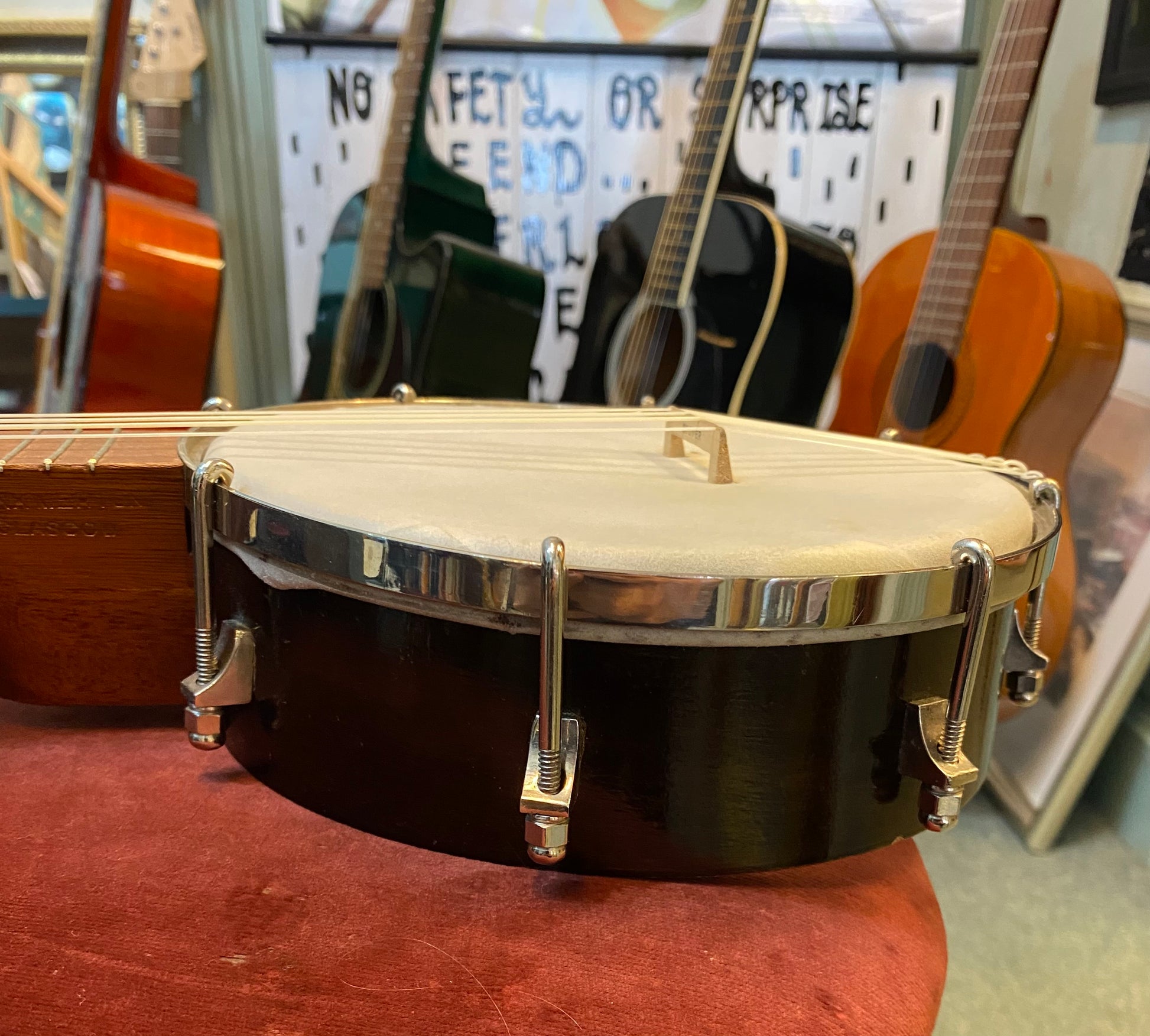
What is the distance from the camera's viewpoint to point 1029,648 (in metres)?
0.58

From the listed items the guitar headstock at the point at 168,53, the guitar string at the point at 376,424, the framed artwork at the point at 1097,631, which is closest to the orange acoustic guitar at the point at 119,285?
the guitar headstock at the point at 168,53

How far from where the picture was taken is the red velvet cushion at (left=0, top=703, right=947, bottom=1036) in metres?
0.43

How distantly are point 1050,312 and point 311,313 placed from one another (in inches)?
47.9

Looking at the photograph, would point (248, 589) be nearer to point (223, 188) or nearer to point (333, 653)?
point (333, 653)

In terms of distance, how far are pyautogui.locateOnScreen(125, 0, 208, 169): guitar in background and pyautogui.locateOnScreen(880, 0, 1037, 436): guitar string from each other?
118 centimetres

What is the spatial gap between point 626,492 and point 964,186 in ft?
2.71

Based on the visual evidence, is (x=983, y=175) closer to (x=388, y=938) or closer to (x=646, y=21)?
(x=646, y=21)

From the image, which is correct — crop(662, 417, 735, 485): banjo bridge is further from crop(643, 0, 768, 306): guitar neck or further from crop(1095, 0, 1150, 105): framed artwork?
crop(1095, 0, 1150, 105): framed artwork

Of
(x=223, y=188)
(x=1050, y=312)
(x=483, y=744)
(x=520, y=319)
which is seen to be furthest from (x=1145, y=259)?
(x=223, y=188)

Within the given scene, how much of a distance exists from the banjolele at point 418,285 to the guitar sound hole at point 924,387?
1.65ft

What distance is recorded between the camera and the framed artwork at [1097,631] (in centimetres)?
111

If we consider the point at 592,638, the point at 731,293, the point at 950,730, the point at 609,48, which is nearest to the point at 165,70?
the point at 609,48

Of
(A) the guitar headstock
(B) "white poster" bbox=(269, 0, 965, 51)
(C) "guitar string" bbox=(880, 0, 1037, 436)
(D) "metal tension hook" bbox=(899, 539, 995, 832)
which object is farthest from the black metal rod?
(D) "metal tension hook" bbox=(899, 539, 995, 832)

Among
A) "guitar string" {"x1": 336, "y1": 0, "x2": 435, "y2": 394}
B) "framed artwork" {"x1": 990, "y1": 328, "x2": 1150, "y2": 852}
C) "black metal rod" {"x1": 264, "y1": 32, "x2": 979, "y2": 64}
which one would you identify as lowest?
"framed artwork" {"x1": 990, "y1": 328, "x2": 1150, "y2": 852}
